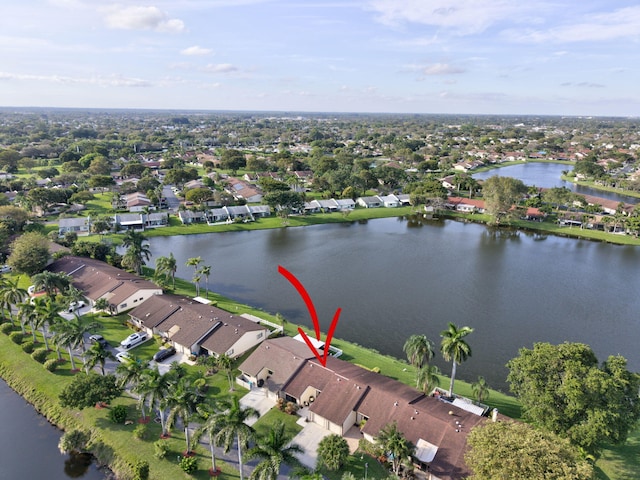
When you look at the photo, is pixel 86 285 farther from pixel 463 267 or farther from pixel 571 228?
pixel 571 228

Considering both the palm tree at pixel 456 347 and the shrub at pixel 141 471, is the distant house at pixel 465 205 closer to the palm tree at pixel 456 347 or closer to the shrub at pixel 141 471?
the palm tree at pixel 456 347

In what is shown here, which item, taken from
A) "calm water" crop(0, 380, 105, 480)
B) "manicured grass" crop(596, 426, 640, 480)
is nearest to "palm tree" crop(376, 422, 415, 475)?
"manicured grass" crop(596, 426, 640, 480)

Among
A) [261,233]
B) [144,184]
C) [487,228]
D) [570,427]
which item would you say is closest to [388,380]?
[570,427]

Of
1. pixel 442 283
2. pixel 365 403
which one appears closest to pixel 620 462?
pixel 365 403

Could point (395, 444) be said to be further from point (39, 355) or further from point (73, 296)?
point (73, 296)

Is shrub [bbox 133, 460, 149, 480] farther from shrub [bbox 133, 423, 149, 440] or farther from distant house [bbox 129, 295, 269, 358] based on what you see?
distant house [bbox 129, 295, 269, 358]

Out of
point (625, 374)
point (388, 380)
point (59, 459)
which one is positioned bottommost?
point (59, 459)

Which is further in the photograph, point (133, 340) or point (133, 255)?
point (133, 255)
